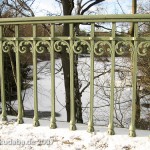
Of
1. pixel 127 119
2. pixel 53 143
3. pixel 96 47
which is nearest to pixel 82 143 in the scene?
pixel 53 143

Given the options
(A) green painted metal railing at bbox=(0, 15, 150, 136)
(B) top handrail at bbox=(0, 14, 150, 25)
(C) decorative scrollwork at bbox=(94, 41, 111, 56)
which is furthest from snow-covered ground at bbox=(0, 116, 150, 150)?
(B) top handrail at bbox=(0, 14, 150, 25)

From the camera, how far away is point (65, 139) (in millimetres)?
2844

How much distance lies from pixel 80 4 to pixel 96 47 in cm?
870

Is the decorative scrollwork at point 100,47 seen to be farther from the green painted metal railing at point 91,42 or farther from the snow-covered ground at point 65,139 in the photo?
the snow-covered ground at point 65,139

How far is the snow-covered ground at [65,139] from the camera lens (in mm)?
2703

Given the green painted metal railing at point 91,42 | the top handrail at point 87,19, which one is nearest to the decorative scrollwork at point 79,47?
the green painted metal railing at point 91,42

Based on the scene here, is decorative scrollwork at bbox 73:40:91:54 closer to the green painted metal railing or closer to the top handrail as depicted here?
the green painted metal railing

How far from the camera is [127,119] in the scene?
Answer: 12570 millimetres

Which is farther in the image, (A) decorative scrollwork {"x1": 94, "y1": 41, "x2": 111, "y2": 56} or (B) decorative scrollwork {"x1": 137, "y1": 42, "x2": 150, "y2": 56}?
(A) decorative scrollwork {"x1": 94, "y1": 41, "x2": 111, "y2": 56}

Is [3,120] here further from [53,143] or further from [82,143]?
[82,143]

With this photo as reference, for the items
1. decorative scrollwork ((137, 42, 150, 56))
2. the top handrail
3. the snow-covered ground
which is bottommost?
the snow-covered ground

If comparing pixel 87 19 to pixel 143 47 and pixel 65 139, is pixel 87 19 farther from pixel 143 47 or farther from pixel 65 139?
pixel 65 139

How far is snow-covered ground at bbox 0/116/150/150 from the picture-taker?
2.70m

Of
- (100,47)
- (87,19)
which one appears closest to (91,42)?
(100,47)
